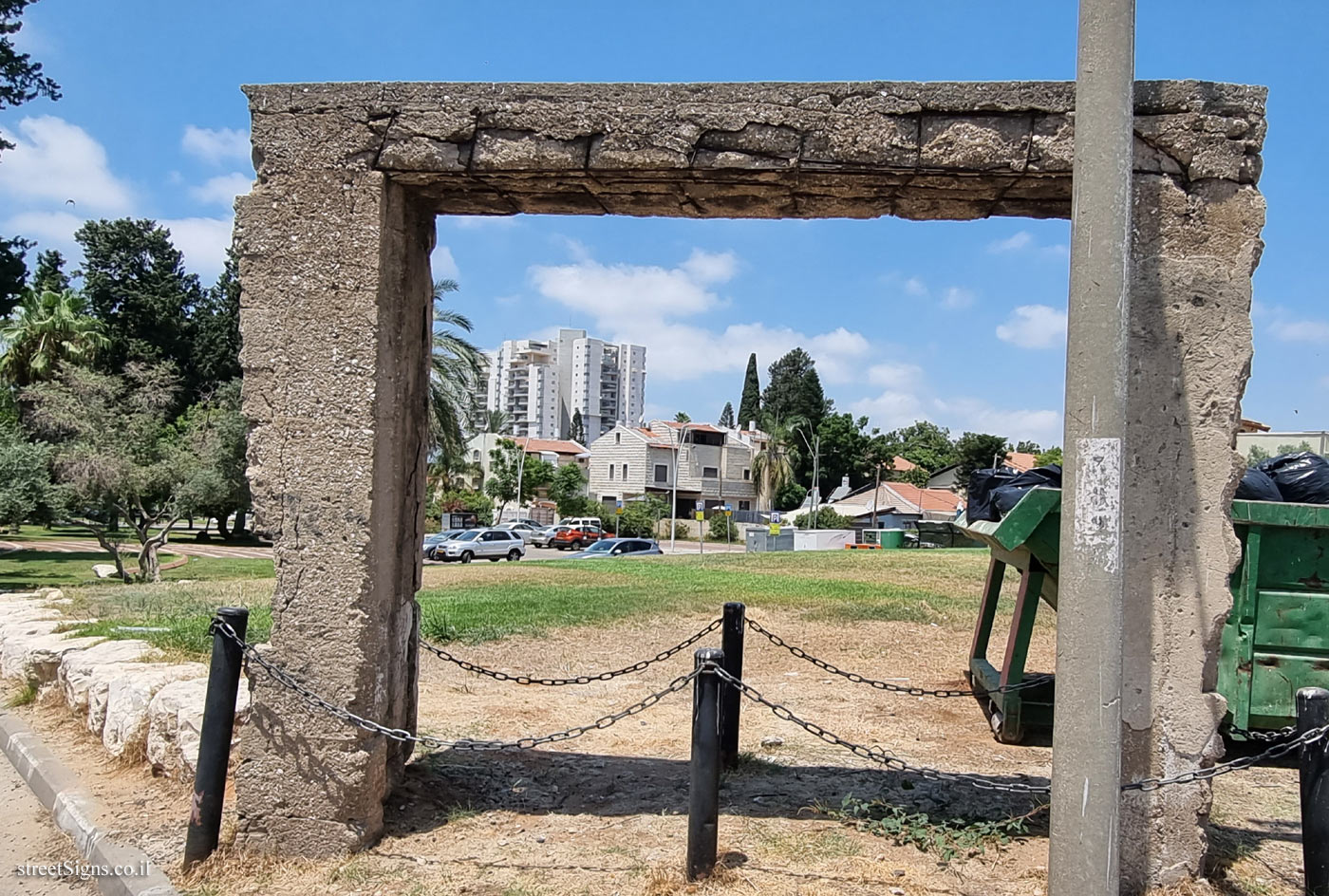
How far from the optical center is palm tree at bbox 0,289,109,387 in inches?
1355

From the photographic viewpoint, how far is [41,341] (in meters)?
34.9

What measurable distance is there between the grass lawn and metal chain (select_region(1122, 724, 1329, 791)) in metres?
7.95

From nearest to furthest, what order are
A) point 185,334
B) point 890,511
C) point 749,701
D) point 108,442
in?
1. point 749,701
2. point 108,442
3. point 185,334
4. point 890,511

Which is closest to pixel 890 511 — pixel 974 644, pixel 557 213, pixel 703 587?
pixel 703 587

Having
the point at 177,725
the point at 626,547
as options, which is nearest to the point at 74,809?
the point at 177,725

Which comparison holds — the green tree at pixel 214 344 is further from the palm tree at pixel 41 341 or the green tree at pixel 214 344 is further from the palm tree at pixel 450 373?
the palm tree at pixel 450 373

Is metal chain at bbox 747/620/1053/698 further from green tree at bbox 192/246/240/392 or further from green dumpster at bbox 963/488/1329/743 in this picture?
green tree at bbox 192/246/240/392

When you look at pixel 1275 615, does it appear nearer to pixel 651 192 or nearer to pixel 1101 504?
pixel 1101 504

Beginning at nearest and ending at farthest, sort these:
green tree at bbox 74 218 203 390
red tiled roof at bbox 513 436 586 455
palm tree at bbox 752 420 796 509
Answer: green tree at bbox 74 218 203 390, palm tree at bbox 752 420 796 509, red tiled roof at bbox 513 436 586 455

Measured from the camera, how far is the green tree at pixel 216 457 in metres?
22.5

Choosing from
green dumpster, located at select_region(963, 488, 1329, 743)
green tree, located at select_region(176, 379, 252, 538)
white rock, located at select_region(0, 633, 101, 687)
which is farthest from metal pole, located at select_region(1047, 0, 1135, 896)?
green tree, located at select_region(176, 379, 252, 538)

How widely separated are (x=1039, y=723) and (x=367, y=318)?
5.41 metres

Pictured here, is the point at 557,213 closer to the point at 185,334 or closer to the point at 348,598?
the point at 348,598

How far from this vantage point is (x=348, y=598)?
467 cm
